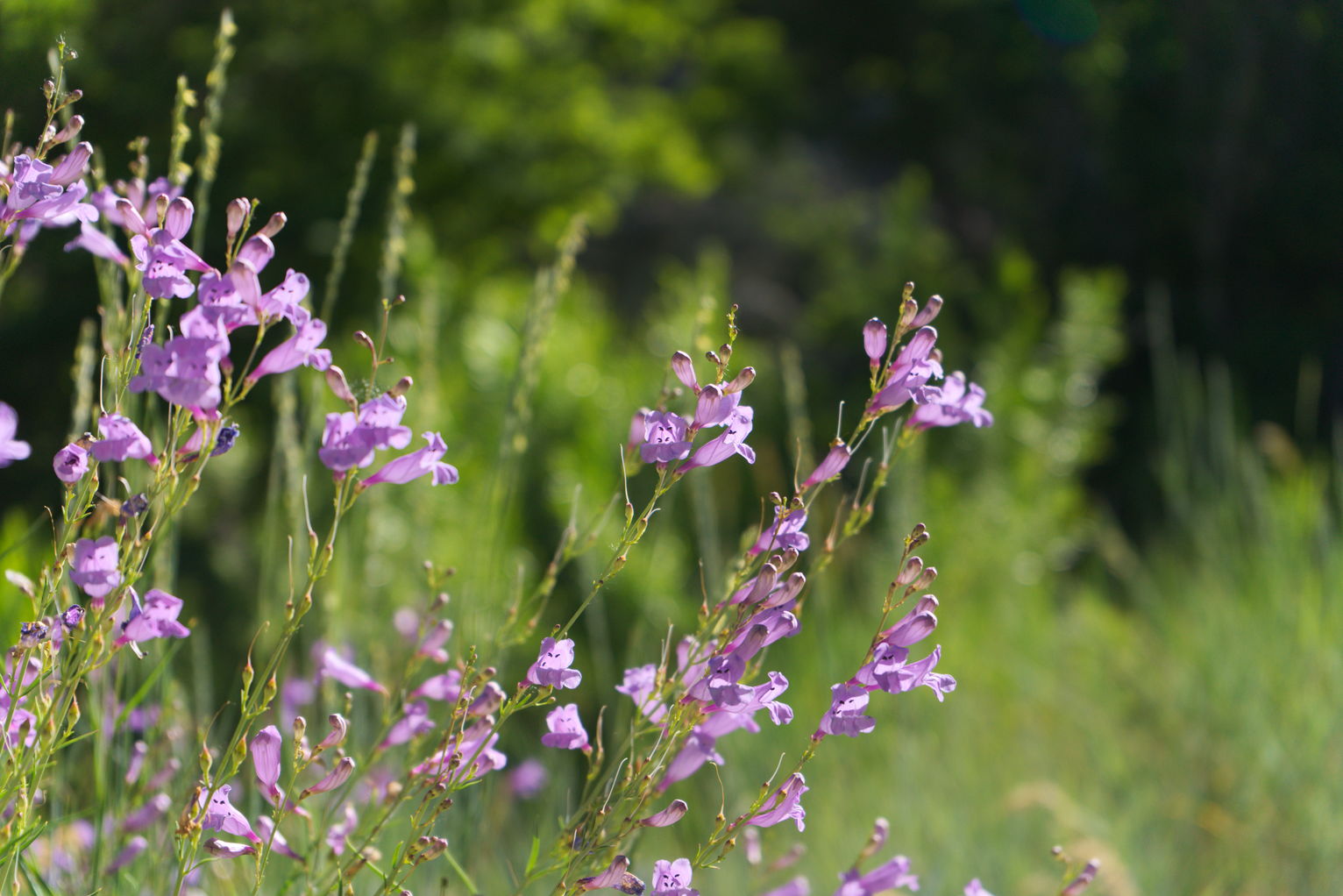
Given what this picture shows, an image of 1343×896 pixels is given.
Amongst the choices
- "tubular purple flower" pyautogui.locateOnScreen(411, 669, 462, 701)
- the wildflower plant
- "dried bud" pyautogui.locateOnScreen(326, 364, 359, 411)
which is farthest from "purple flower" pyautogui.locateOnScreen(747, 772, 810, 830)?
"dried bud" pyautogui.locateOnScreen(326, 364, 359, 411)

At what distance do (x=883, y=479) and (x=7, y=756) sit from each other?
0.80 meters

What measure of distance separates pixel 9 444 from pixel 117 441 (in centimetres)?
20

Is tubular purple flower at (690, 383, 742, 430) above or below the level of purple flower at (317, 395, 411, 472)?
above

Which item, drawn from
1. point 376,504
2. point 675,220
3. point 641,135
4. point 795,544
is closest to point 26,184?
point 795,544

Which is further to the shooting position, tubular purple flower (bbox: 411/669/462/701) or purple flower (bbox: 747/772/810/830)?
tubular purple flower (bbox: 411/669/462/701)

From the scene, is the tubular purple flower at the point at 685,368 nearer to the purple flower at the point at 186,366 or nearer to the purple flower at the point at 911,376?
the purple flower at the point at 911,376

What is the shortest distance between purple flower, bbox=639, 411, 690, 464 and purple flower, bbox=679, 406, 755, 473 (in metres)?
0.04

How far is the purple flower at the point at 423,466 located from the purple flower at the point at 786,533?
0.83 ft

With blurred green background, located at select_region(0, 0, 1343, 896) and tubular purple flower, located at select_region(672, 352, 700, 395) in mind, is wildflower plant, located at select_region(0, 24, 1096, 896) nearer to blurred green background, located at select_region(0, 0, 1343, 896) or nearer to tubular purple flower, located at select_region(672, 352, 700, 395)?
tubular purple flower, located at select_region(672, 352, 700, 395)

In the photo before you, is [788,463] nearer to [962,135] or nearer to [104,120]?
[962,135]

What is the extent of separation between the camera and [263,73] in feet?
23.9

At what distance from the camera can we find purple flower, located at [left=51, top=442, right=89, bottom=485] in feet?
2.64

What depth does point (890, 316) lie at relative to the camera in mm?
9531

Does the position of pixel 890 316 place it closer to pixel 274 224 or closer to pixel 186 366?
pixel 274 224
